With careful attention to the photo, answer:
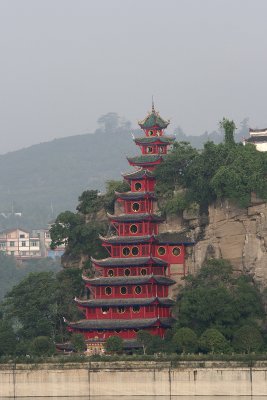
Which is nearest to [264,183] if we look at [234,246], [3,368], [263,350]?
[234,246]

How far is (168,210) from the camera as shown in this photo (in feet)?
317

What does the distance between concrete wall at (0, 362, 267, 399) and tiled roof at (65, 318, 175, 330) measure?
13.2 ft

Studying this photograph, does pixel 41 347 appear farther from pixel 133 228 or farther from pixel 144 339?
pixel 133 228

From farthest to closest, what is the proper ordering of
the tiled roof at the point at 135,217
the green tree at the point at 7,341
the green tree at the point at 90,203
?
the green tree at the point at 90,203 < the tiled roof at the point at 135,217 < the green tree at the point at 7,341

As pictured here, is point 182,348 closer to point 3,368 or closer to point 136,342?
point 136,342

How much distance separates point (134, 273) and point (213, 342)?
912 centimetres

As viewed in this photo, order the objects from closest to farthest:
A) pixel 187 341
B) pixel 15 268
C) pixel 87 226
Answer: pixel 187 341
pixel 87 226
pixel 15 268

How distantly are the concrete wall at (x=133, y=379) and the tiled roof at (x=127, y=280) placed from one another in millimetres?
6590

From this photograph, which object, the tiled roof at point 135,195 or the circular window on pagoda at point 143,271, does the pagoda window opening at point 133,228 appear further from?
the circular window on pagoda at point 143,271

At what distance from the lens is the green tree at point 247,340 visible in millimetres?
88500

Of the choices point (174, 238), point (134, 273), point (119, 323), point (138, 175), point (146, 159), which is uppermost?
point (146, 159)

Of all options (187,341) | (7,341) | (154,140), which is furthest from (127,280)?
(154,140)

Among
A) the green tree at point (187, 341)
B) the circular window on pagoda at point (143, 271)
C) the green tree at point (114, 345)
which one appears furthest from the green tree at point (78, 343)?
the green tree at point (187, 341)

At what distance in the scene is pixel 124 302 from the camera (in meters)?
94.4
